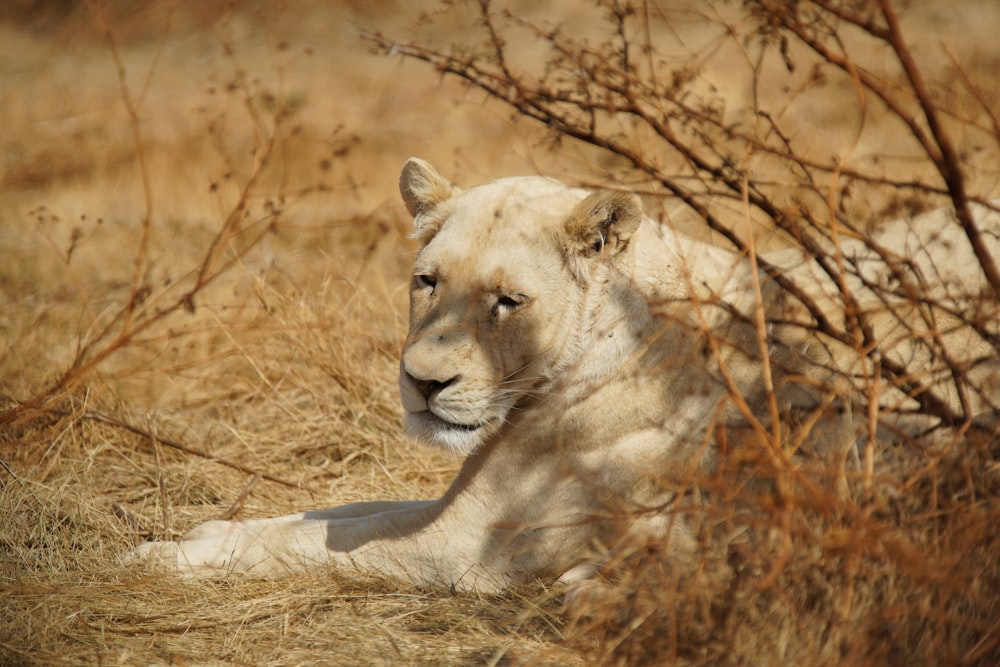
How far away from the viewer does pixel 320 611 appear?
330 centimetres

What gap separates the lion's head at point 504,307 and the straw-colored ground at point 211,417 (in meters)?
0.21

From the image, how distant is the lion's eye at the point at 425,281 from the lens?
3447 millimetres

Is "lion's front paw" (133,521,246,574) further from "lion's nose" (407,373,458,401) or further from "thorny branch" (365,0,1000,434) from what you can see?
"thorny branch" (365,0,1000,434)

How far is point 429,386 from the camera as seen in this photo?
3244mm

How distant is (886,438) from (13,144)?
11563 mm

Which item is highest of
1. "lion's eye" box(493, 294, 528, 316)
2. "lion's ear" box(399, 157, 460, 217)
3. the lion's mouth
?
"lion's ear" box(399, 157, 460, 217)

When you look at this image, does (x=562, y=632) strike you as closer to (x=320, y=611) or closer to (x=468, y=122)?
(x=320, y=611)

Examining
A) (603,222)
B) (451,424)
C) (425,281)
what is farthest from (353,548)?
(603,222)

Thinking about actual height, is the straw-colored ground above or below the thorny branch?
below

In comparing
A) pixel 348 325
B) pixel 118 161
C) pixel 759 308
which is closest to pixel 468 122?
pixel 118 161

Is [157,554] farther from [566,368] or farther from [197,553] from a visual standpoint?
[566,368]

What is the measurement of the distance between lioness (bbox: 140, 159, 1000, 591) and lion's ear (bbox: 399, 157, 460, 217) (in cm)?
20

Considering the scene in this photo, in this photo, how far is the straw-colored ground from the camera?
304 cm

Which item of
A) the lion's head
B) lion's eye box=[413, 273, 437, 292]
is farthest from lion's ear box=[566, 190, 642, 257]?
lion's eye box=[413, 273, 437, 292]
